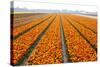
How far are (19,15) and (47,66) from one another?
741mm

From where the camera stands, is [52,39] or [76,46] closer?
[52,39]

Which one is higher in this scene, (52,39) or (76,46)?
(52,39)

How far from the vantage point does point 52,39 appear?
3.03 meters

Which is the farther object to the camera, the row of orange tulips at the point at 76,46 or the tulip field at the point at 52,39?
the row of orange tulips at the point at 76,46

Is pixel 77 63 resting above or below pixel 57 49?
below

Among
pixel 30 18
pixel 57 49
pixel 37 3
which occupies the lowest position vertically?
pixel 57 49

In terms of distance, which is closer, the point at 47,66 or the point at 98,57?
the point at 47,66

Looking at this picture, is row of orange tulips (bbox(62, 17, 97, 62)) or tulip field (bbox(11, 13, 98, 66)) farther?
row of orange tulips (bbox(62, 17, 97, 62))

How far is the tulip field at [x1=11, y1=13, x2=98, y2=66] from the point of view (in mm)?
2816

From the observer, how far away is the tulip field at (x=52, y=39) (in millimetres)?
2816
